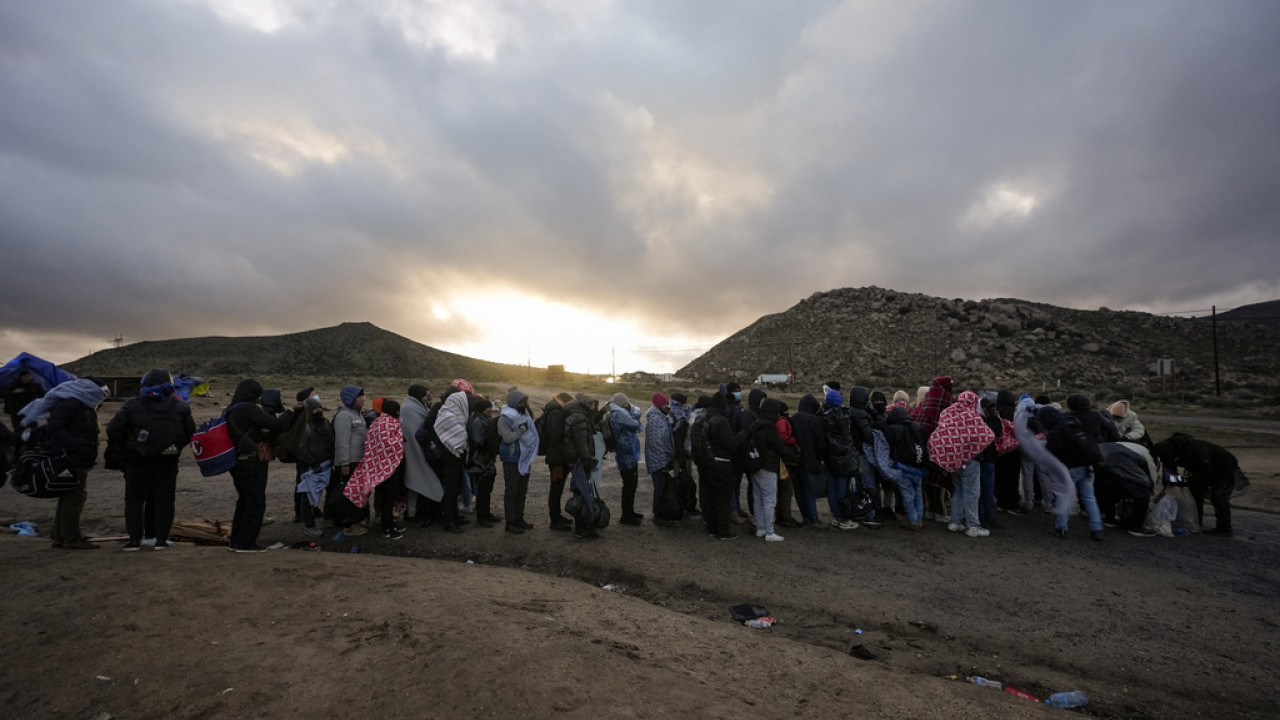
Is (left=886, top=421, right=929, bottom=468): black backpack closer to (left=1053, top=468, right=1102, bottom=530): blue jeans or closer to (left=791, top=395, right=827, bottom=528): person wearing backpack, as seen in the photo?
(left=791, top=395, right=827, bottom=528): person wearing backpack

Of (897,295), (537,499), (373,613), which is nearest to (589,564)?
(373,613)

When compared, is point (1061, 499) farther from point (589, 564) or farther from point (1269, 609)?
point (589, 564)

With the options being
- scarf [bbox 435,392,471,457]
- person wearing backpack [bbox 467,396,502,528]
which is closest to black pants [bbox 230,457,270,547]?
scarf [bbox 435,392,471,457]

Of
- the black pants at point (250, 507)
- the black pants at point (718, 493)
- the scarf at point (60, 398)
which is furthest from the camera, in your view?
the black pants at point (718, 493)

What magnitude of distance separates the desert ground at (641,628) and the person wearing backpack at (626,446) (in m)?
0.87

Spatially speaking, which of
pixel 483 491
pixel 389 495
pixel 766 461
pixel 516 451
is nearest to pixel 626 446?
pixel 516 451

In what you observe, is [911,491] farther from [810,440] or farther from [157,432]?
[157,432]

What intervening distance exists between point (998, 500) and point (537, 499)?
8266 millimetres

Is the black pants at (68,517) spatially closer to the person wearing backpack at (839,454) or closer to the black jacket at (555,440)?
the black jacket at (555,440)

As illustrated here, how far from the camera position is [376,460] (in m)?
7.66

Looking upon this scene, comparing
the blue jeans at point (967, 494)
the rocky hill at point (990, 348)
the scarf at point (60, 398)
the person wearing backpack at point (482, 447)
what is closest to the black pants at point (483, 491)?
the person wearing backpack at point (482, 447)

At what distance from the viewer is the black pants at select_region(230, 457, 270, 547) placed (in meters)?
6.62

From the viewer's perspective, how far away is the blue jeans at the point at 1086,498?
7672 millimetres

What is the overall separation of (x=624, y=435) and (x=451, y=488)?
2.68 metres
